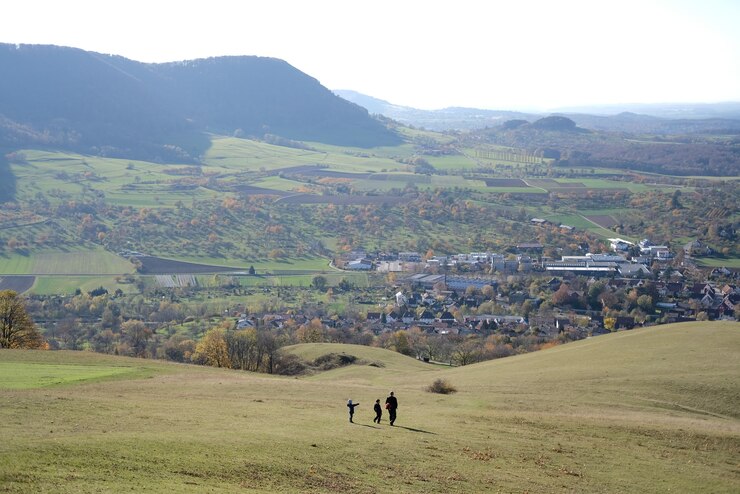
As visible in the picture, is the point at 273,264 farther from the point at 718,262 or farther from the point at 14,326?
the point at 718,262

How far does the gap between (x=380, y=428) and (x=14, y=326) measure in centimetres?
4031

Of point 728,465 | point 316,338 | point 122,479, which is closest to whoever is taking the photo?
point 122,479

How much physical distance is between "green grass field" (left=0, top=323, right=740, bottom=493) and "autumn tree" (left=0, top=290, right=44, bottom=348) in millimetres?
12711

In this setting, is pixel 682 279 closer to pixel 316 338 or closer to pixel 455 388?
pixel 316 338

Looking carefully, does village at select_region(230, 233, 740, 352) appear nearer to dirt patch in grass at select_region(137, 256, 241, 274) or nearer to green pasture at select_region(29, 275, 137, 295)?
dirt patch in grass at select_region(137, 256, 241, 274)

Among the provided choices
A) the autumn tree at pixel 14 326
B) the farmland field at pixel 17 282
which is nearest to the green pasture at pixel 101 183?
the farmland field at pixel 17 282

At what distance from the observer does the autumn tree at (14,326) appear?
58.0 metres

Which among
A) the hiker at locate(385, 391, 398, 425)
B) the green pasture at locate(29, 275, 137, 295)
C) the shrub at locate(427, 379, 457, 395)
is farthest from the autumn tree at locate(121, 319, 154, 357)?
the hiker at locate(385, 391, 398, 425)

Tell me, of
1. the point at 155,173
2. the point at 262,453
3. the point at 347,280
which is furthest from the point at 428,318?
the point at 155,173

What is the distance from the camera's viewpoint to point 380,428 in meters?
28.9

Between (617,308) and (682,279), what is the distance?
19559 mm

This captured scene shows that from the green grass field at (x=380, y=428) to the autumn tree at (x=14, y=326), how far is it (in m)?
12.7

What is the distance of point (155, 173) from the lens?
198750mm

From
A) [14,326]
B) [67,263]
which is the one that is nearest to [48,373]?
[14,326]
